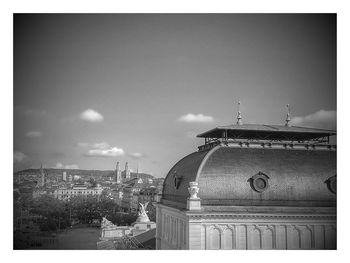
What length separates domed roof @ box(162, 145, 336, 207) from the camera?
1691 cm

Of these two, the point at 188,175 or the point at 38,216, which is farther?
the point at 38,216

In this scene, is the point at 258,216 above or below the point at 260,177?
below

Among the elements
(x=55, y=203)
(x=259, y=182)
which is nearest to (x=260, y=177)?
(x=259, y=182)

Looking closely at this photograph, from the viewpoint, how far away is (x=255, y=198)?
17.0 meters

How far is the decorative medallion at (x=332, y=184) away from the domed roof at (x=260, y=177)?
130 mm

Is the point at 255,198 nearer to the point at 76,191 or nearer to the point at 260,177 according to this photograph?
the point at 260,177

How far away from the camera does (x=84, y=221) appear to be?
52.2 meters

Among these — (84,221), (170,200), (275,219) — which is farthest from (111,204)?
(275,219)

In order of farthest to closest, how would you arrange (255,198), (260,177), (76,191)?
(76,191) → (260,177) → (255,198)

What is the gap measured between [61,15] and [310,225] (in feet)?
45.6

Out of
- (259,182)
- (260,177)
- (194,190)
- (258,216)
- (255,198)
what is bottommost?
(258,216)

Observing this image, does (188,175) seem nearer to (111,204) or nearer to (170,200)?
(170,200)

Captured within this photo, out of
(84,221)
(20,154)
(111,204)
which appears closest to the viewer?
(20,154)

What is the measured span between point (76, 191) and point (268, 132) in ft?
207
